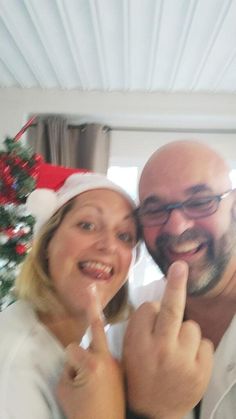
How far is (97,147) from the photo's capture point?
1.99 meters

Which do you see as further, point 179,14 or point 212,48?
point 212,48

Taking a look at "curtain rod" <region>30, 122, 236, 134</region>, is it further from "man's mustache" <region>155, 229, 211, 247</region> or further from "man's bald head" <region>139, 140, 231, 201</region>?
"man's mustache" <region>155, 229, 211, 247</region>

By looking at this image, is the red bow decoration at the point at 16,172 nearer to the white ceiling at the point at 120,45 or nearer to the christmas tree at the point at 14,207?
the christmas tree at the point at 14,207

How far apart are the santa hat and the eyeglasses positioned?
0.16 feet

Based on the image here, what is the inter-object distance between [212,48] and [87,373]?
1387mm

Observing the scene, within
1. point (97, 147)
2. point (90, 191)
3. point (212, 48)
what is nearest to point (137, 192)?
point (90, 191)

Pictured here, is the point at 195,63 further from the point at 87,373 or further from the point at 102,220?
the point at 87,373

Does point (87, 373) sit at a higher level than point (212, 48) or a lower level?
lower

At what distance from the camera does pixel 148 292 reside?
2.12 ft

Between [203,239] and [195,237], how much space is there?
1cm

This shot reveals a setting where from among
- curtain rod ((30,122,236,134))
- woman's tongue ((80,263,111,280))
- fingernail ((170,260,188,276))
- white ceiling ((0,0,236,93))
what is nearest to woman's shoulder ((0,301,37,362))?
woman's tongue ((80,263,111,280))

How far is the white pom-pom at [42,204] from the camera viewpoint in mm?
696

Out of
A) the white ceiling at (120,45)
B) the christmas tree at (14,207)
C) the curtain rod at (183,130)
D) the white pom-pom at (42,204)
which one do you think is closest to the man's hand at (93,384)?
the white pom-pom at (42,204)

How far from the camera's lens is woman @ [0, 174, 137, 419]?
1.71 ft
